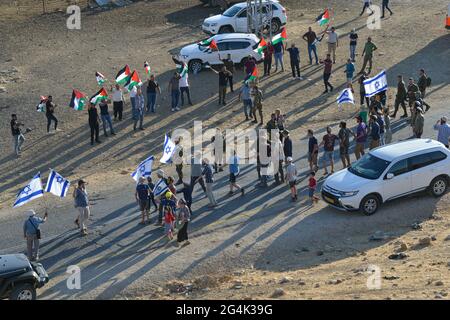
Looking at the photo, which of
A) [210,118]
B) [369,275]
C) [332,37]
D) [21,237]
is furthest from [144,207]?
[332,37]

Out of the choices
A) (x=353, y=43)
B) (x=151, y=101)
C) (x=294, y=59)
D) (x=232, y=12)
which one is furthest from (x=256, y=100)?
(x=232, y=12)

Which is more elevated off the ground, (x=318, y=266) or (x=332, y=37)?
(x=332, y=37)

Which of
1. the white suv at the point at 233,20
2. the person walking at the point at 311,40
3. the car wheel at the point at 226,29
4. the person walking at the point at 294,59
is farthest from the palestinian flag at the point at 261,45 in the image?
the car wheel at the point at 226,29

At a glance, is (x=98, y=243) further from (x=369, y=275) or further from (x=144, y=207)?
(x=369, y=275)

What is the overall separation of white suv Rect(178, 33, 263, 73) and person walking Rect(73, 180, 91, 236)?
13429mm

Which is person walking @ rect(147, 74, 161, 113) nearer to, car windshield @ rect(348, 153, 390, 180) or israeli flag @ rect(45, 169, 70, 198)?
israeli flag @ rect(45, 169, 70, 198)

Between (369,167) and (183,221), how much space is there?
553 centimetres

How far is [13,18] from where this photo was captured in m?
43.7

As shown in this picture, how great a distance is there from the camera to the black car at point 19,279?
60.4 feet

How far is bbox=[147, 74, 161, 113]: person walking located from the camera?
102ft

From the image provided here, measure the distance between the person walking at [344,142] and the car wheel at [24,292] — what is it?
10496 millimetres

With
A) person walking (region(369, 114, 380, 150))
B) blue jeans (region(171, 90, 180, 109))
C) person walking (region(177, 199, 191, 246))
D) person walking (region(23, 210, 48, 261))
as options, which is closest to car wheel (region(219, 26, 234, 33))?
blue jeans (region(171, 90, 180, 109))

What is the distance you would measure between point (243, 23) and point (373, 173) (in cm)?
1714

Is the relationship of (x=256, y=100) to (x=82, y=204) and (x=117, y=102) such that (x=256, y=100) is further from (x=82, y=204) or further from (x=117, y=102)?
(x=82, y=204)
